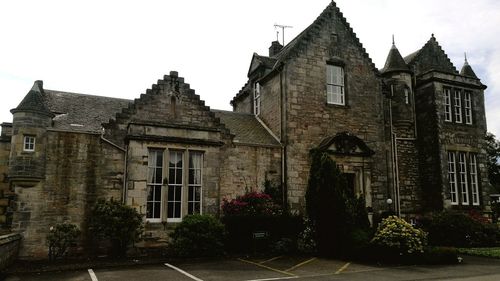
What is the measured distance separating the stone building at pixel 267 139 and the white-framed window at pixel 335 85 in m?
0.06

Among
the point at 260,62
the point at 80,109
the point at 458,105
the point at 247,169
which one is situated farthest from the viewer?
the point at 458,105

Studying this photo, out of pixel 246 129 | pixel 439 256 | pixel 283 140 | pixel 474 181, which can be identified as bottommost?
pixel 439 256

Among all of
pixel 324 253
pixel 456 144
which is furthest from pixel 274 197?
pixel 456 144

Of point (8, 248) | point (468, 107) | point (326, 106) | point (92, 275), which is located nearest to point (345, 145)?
point (326, 106)

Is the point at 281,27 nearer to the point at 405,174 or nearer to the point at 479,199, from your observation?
the point at 405,174

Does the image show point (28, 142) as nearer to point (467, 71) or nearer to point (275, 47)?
point (275, 47)

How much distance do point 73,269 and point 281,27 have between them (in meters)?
18.4

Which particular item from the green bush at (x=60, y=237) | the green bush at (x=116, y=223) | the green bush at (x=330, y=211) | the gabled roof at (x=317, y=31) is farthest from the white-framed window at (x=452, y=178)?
the green bush at (x=60, y=237)

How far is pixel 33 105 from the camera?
14859mm

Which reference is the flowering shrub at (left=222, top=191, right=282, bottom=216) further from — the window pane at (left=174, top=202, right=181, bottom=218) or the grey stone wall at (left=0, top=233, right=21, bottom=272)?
the grey stone wall at (left=0, top=233, right=21, bottom=272)

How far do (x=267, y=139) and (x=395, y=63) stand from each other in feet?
28.7

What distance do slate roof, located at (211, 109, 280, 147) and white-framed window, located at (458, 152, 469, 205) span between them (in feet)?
35.7

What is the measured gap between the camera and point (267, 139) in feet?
63.8

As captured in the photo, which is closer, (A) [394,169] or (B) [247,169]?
(B) [247,169]
